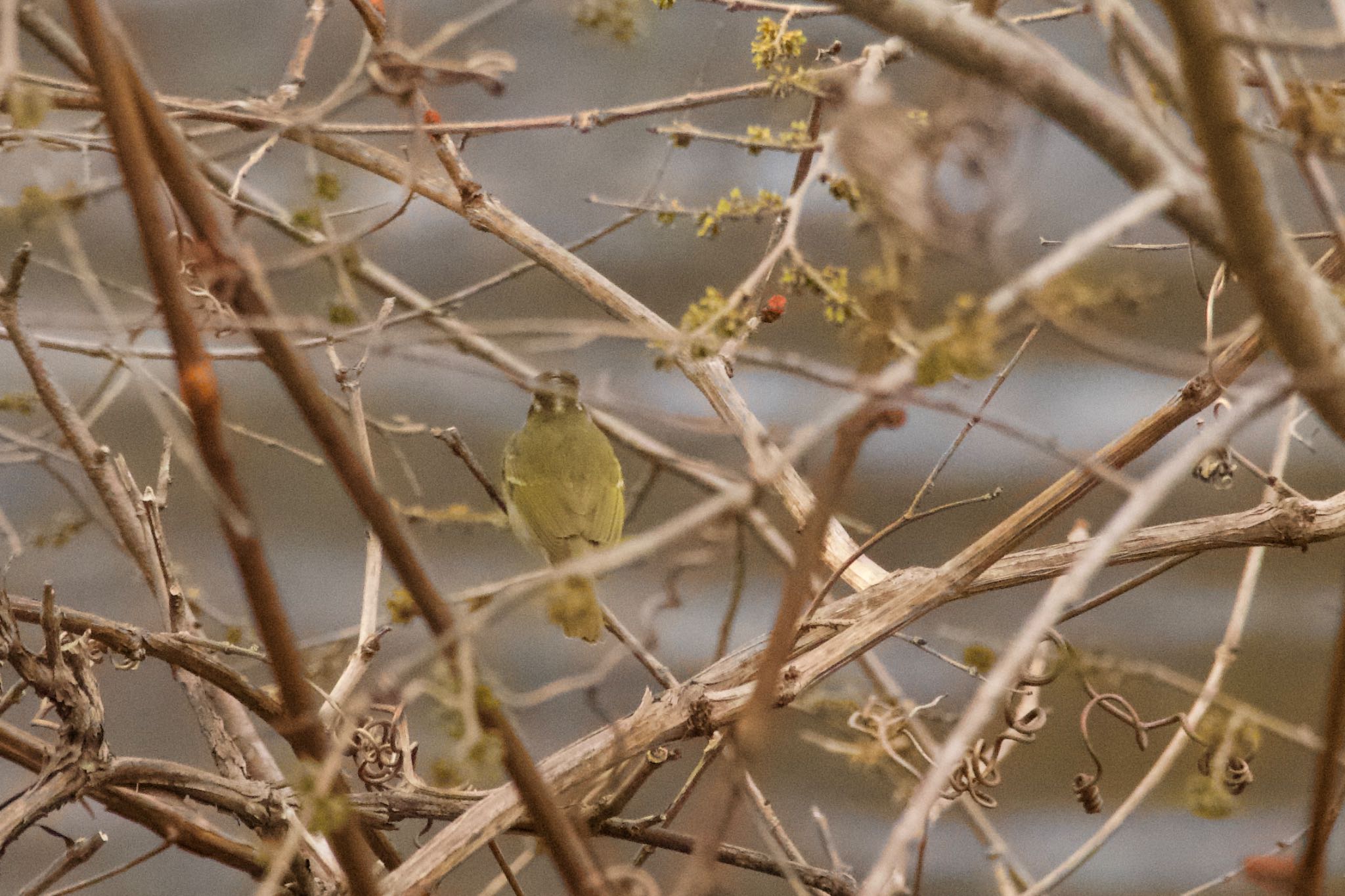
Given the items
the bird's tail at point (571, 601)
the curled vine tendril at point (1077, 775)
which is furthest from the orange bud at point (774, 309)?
the bird's tail at point (571, 601)

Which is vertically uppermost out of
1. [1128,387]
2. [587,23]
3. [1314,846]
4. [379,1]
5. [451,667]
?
[379,1]

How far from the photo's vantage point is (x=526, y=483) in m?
1.84

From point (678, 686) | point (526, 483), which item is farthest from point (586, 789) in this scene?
point (526, 483)

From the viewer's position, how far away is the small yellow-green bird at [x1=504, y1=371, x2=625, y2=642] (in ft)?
5.85

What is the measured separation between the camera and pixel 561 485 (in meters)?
1.82

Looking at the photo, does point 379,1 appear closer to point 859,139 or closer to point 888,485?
point 859,139

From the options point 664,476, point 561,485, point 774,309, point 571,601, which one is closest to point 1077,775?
point 774,309

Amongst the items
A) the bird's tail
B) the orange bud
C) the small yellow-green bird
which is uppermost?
the small yellow-green bird

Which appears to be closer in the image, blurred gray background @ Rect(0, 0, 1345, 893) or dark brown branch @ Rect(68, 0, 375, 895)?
dark brown branch @ Rect(68, 0, 375, 895)

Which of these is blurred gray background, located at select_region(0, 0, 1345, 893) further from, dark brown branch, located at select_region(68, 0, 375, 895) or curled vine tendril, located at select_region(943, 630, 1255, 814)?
dark brown branch, located at select_region(68, 0, 375, 895)

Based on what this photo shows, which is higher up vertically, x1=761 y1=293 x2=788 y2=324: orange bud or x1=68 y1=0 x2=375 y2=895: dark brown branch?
x1=761 y1=293 x2=788 y2=324: orange bud

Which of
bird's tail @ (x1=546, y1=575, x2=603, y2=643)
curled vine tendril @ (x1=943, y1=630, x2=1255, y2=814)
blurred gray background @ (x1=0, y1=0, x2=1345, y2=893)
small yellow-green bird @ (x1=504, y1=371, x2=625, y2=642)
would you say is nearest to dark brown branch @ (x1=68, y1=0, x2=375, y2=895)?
bird's tail @ (x1=546, y1=575, x2=603, y2=643)

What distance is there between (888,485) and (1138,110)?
118 centimetres

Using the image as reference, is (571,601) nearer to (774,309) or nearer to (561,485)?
(774,309)
